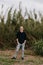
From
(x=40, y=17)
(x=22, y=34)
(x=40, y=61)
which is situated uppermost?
(x=40, y=17)

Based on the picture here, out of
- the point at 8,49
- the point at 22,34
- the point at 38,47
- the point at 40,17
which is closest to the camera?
the point at 22,34

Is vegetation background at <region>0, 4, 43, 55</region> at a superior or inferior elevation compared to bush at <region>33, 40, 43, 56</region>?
superior

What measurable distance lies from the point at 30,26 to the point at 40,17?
114cm

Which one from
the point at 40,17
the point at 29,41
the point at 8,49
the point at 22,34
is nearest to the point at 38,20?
the point at 40,17

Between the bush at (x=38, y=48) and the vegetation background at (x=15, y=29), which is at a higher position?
the vegetation background at (x=15, y=29)

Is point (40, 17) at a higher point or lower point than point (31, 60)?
higher

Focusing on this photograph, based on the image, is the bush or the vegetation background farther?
the vegetation background

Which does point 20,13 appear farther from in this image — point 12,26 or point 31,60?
point 31,60

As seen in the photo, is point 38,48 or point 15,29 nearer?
point 38,48

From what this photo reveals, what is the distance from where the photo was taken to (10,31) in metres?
22.3

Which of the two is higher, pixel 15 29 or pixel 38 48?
pixel 15 29

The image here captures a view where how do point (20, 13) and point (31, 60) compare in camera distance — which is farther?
point (20, 13)

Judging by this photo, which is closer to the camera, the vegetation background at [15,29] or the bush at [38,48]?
the bush at [38,48]

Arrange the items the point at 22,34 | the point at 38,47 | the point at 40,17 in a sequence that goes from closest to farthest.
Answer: the point at 22,34
the point at 38,47
the point at 40,17
